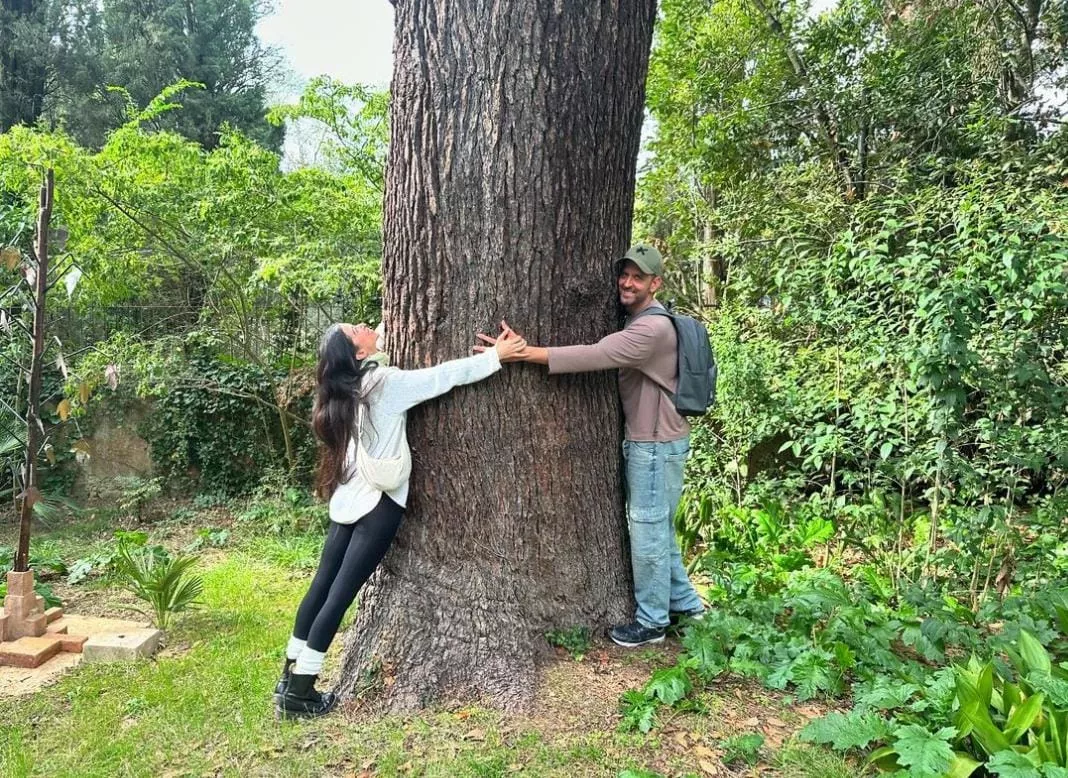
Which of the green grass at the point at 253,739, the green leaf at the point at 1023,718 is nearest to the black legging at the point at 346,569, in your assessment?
→ the green grass at the point at 253,739

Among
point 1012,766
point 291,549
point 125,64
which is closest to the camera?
point 1012,766

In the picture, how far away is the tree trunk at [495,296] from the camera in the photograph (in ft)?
8.16

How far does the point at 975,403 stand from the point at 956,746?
2.63 metres

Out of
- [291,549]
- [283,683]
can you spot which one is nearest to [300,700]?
[283,683]

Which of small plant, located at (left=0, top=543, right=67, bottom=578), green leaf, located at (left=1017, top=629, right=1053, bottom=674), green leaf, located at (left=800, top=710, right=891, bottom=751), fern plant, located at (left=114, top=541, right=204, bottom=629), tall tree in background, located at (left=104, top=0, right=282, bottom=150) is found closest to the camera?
green leaf, located at (left=800, top=710, right=891, bottom=751)

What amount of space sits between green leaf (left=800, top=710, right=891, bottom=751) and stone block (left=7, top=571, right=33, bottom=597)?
12.7 ft

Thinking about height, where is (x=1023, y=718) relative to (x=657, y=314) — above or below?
below

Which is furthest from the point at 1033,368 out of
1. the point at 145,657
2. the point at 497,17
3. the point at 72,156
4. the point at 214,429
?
the point at 214,429

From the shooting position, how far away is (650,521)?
2.79 m

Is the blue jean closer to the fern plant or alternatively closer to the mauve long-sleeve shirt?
the mauve long-sleeve shirt

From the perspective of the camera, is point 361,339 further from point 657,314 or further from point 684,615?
point 684,615

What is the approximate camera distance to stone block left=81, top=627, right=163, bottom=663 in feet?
11.1

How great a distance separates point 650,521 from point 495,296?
3.72 feet

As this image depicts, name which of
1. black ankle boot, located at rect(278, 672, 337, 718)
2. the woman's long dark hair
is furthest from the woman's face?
black ankle boot, located at rect(278, 672, 337, 718)
